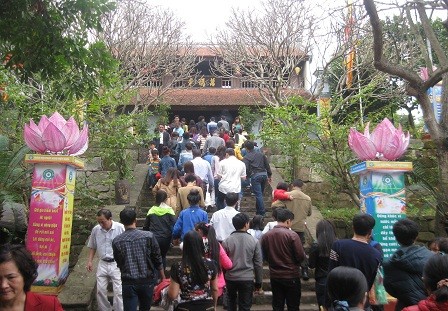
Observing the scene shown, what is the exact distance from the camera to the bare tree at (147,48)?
64.0 feet

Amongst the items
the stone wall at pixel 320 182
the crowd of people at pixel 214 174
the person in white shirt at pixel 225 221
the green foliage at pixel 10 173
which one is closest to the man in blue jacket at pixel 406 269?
the person in white shirt at pixel 225 221

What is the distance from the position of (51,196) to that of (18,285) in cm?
445

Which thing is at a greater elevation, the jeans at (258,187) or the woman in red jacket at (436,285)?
the jeans at (258,187)

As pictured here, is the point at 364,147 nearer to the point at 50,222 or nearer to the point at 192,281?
the point at 192,281

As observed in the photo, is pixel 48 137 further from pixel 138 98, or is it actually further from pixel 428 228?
pixel 138 98

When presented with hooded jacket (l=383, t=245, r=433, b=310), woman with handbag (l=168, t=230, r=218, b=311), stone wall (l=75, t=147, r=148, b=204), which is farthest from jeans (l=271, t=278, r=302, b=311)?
stone wall (l=75, t=147, r=148, b=204)

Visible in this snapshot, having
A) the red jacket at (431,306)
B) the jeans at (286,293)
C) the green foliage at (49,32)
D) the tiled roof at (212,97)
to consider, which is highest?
the tiled roof at (212,97)

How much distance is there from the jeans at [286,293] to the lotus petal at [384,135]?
2399mm

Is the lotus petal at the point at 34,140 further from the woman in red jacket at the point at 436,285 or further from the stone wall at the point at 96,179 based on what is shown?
the woman in red jacket at the point at 436,285

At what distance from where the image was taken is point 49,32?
6156mm

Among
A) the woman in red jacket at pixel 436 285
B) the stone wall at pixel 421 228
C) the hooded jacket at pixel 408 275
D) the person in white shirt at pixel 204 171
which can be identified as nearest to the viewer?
the woman in red jacket at pixel 436 285

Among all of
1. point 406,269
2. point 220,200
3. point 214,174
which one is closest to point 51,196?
point 220,200

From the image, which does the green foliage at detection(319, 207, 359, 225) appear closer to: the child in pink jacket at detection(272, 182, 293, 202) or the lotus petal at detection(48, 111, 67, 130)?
the child in pink jacket at detection(272, 182, 293, 202)

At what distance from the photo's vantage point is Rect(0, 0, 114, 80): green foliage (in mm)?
6074
